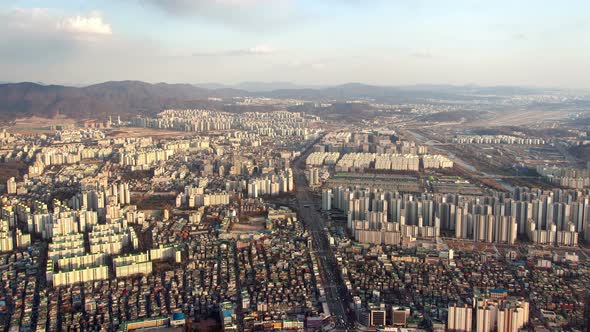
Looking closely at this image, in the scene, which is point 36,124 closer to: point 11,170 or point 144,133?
point 144,133

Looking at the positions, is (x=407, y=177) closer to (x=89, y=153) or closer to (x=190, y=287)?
(x=190, y=287)

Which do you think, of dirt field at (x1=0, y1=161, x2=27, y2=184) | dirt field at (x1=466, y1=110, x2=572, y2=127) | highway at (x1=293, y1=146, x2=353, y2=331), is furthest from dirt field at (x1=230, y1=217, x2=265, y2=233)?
dirt field at (x1=466, y1=110, x2=572, y2=127)

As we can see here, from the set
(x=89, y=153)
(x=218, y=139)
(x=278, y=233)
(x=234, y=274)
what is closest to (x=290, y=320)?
(x=234, y=274)

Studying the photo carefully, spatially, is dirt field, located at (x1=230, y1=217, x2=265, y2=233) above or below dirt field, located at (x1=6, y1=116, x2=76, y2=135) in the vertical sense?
below

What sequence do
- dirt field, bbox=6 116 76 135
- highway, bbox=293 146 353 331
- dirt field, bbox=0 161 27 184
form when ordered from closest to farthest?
highway, bbox=293 146 353 331, dirt field, bbox=0 161 27 184, dirt field, bbox=6 116 76 135

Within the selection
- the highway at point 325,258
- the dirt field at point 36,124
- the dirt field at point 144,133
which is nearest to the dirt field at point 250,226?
the highway at point 325,258

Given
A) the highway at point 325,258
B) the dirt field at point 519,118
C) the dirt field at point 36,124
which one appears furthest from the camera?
the dirt field at point 519,118

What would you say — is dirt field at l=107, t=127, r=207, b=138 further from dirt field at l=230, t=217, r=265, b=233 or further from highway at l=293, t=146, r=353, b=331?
dirt field at l=230, t=217, r=265, b=233

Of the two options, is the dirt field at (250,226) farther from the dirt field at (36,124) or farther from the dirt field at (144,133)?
the dirt field at (36,124)

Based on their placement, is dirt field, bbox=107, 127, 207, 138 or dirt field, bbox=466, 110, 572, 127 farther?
dirt field, bbox=466, 110, 572, 127
